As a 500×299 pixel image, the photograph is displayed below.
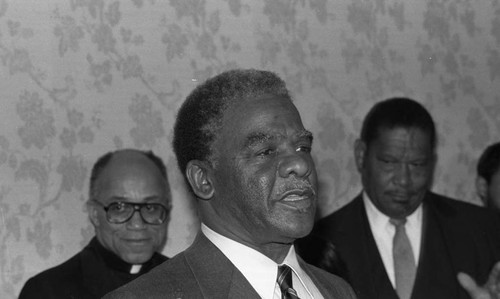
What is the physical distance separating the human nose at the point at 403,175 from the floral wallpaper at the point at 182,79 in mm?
566

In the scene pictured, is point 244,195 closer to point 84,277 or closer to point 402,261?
point 84,277

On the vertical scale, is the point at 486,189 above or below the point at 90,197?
below

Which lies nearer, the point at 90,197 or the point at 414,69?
the point at 90,197

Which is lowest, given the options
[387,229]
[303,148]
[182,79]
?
[387,229]

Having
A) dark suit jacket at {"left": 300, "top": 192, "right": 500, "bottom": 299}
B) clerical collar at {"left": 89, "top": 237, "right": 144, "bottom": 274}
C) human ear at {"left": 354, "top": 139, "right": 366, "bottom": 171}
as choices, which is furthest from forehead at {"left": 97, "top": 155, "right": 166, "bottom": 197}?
human ear at {"left": 354, "top": 139, "right": 366, "bottom": 171}

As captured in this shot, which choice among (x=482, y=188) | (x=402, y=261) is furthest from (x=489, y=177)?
(x=402, y=261)

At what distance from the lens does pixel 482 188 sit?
3533mm

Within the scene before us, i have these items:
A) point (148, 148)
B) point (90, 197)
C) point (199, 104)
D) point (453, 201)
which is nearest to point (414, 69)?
point (453, 201)

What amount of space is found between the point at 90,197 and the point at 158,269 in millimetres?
1385

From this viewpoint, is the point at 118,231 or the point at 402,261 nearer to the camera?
the point at 118,231

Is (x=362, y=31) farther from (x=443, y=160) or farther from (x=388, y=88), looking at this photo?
(x=443, y=160)

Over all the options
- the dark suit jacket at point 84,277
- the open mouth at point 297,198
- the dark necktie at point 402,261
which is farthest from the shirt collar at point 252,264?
the dark necktie at point 402,261

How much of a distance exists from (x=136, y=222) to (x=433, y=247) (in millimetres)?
1020

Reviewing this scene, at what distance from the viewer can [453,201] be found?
3.04 metres
